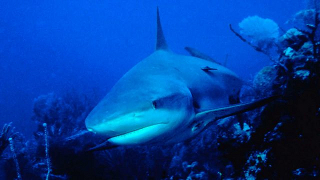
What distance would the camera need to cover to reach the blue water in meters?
56.2

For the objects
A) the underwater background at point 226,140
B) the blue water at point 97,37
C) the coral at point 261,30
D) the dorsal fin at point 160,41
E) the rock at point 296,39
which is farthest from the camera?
the blue water at point 97,37

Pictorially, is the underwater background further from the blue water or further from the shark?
the blue water

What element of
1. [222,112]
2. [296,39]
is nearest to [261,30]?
[296,39]

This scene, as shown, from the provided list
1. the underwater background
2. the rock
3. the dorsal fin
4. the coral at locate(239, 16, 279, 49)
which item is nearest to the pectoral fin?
the underwater background

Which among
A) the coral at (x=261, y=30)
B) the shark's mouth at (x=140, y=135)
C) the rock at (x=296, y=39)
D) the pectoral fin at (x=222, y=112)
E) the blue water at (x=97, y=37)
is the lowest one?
the shark's mouth at (x=140, y=135)

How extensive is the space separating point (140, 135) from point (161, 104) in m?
0.35

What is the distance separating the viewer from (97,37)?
16075cm

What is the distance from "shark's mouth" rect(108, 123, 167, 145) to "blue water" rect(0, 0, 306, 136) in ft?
79.9

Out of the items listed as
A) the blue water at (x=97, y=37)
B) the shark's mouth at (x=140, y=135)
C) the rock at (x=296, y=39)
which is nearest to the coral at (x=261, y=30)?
the rock at (x=296, y=39)

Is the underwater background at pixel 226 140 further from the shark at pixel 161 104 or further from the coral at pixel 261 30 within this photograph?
the shark at pixel 161 104

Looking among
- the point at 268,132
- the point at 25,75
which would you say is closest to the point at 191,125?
the point at 268,132

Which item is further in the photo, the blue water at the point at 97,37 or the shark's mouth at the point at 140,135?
the blue water at the point at 97,37

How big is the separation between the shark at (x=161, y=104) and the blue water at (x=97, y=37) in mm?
23816

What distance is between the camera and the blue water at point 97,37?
56.2 metres
